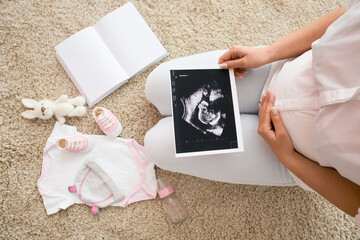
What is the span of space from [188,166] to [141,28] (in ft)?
2.04

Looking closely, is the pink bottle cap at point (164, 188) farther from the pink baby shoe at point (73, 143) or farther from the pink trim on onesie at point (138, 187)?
the pink baby shoe at point (73, 143)

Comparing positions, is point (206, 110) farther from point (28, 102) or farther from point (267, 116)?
point (28, 102)

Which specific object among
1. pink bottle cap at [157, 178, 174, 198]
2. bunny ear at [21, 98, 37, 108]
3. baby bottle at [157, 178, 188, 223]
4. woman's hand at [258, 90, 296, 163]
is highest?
bunny ear at [21, 98, 37, 108]

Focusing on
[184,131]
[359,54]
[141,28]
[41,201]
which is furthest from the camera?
[141,28]

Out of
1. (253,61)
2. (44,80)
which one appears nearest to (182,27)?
(253,61)

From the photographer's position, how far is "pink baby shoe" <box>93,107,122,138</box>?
3.00 feet

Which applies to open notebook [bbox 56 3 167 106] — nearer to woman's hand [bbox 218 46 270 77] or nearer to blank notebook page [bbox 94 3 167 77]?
blank notebook page [bbox 94 3 167 77]

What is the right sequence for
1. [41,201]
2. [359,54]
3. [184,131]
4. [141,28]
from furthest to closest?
[141,28] → [41,201] → [184,131] → [359,54]

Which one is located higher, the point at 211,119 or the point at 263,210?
the point at 211,119

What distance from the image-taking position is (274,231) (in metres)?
0.96

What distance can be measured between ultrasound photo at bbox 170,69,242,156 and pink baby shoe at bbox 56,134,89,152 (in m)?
0.42

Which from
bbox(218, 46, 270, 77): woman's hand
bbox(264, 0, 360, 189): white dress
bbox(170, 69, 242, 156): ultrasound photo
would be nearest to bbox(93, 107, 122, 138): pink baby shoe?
bbox(170, 69, 242, 156): ultrasound photo

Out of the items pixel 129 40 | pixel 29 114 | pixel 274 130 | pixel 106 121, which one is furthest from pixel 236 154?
pixel 29 114

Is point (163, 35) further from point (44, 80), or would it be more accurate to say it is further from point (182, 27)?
point (44, 80)
